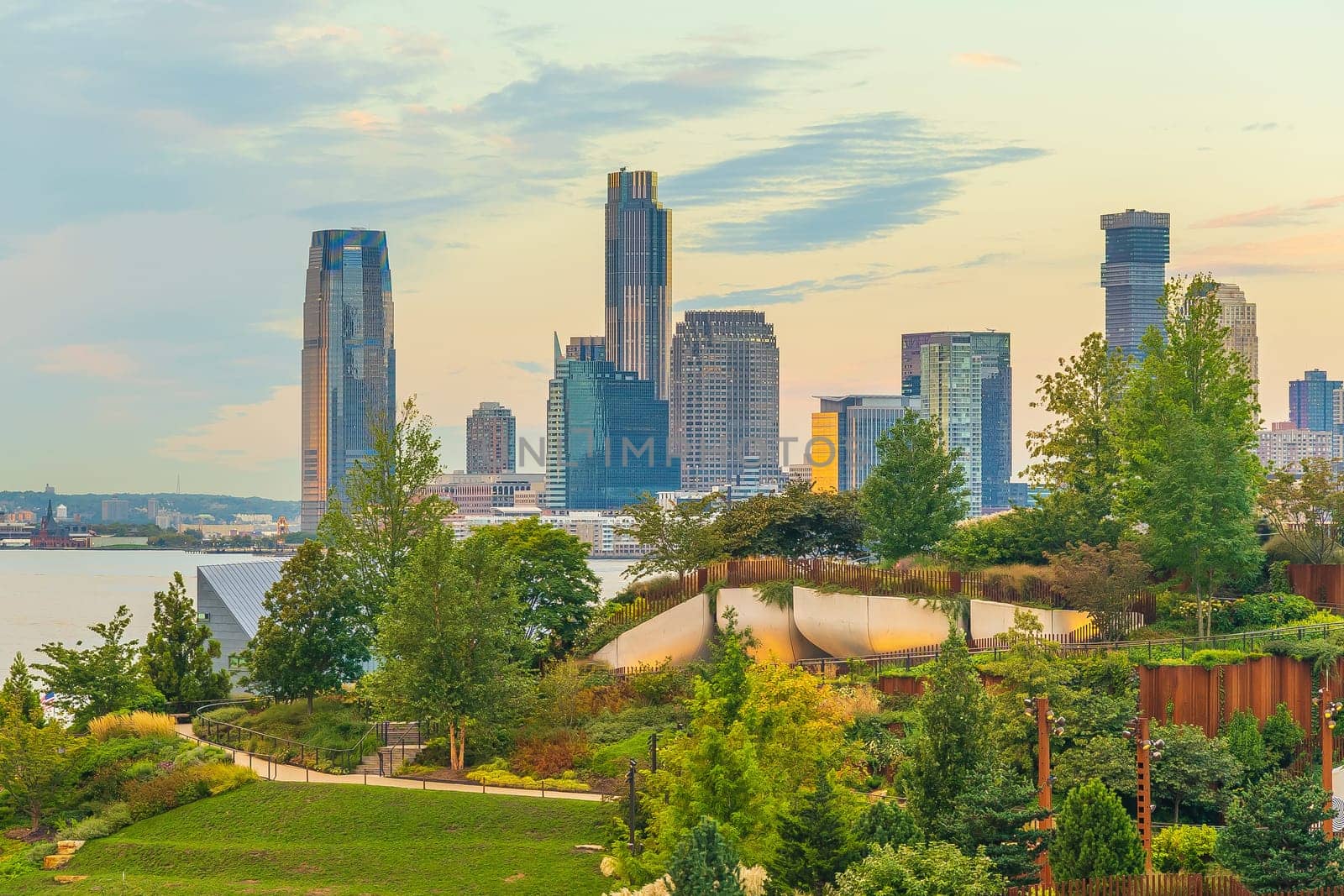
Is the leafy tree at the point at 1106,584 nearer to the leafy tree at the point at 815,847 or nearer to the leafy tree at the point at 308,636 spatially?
the leafy tree at the point at 815,847

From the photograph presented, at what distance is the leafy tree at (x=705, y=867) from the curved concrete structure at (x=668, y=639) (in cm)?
2255

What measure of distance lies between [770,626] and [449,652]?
1258 centimetres

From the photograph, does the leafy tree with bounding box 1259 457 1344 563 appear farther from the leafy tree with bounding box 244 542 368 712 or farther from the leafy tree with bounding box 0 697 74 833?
the leafy tree with bounding box 0 697 74 833

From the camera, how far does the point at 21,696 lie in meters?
39.4

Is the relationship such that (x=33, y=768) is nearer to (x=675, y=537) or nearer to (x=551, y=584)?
(x=551, y=584)

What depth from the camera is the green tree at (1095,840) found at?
25.5m

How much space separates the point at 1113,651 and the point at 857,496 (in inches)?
618

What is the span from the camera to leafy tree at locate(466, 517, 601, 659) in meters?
44.1

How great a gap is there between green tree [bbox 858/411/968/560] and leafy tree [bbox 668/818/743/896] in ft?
86.6

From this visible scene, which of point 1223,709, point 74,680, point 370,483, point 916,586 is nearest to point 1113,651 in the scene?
point 1223,709

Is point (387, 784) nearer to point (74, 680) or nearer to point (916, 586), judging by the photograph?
point (74, 680)

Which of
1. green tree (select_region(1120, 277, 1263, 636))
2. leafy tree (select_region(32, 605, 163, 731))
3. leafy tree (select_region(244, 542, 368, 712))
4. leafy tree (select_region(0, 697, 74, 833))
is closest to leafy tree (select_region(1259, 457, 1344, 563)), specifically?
green tree (select_region(1120, 277, 1263, 636))

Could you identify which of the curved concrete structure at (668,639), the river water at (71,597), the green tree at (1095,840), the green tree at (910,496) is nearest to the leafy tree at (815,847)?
the green tree at (1095,840)

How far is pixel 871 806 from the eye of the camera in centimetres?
2489
